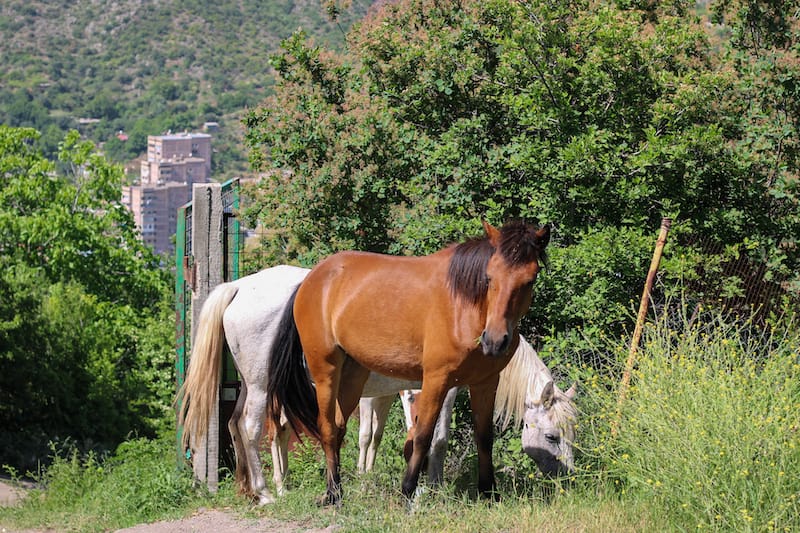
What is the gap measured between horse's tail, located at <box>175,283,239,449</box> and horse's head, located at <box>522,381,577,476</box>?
2.50 metres

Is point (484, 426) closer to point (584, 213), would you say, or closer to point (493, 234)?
point (493, 234)

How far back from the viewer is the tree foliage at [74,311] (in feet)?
64.2

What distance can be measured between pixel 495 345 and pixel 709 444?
1294 mm

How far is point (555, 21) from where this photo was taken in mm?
9000

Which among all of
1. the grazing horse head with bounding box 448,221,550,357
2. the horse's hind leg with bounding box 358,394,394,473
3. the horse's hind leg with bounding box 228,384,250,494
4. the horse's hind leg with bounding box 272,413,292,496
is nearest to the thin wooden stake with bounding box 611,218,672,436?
the grazing horse head with bounding box 448,221,550,357

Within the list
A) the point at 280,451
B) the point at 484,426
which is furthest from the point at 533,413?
the point at 280,451

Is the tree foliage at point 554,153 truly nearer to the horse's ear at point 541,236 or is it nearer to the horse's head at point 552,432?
the horse's head at point 552,432

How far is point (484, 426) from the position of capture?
6191mm

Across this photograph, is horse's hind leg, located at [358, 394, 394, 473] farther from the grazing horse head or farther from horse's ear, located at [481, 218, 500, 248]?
horse's ear, located at [481, 218, 500, 248]

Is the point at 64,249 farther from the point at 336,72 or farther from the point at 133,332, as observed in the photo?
the point at 336,72

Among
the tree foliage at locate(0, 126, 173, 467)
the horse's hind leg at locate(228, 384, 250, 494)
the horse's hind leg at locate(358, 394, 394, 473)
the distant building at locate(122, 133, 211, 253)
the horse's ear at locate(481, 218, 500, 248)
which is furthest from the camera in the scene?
the distant building at locate(122, 133, 211, 253)

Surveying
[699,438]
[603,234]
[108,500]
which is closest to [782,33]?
[603,234]

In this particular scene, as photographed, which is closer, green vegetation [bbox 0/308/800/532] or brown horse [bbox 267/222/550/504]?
green vegetation [bbox 0/308/800/532]

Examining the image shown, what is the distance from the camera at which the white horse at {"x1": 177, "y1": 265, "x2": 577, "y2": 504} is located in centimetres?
668
